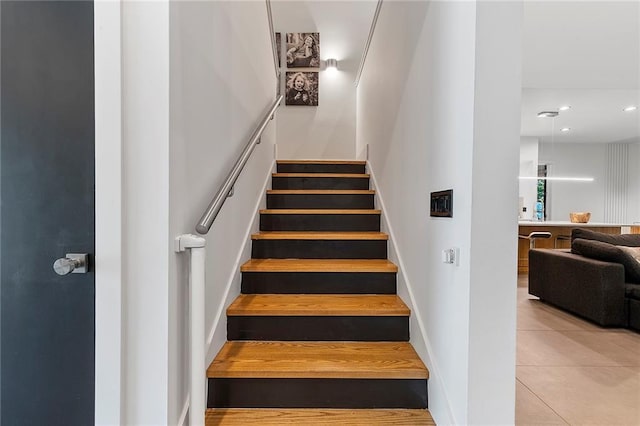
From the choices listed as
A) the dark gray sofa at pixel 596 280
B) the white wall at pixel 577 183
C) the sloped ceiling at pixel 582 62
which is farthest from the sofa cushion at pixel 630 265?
the white wall at pixel 577 183

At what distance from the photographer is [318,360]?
1595 millimetres

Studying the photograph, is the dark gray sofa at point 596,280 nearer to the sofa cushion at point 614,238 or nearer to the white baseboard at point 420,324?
the sofa cushion at point 614,238

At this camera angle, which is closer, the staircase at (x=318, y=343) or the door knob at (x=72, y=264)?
the door knob at (x=72, y=264)

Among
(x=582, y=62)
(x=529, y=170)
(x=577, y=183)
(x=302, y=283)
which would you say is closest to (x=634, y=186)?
(x=577, y=183)

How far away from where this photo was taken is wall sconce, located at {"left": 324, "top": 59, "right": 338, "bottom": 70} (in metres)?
4.93

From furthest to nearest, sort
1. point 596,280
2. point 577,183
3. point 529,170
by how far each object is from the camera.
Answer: point 577,183 → point 529,170 → point 596,280

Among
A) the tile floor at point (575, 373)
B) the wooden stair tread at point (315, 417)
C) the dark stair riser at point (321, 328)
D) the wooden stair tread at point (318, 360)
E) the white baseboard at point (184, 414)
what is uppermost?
the dark stair riser at point (321, 328)

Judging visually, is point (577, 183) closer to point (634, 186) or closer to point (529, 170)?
point (634, 186)

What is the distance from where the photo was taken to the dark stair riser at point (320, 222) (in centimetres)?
269

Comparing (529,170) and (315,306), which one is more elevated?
(529,170)

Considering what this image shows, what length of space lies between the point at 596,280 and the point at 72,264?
3947 millimetres

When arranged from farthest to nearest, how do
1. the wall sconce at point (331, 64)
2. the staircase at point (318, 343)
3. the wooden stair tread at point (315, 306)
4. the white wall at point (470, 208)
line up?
1. the wall sconce at point (331, 64)
2. the wooden stair tread at point (315, 306)
3. the staircase at point (318, 343)
4. the white wall at point (470, 208)

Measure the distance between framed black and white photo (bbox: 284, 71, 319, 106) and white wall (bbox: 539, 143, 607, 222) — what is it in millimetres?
7193

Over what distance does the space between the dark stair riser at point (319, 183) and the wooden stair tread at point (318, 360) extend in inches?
68.1
